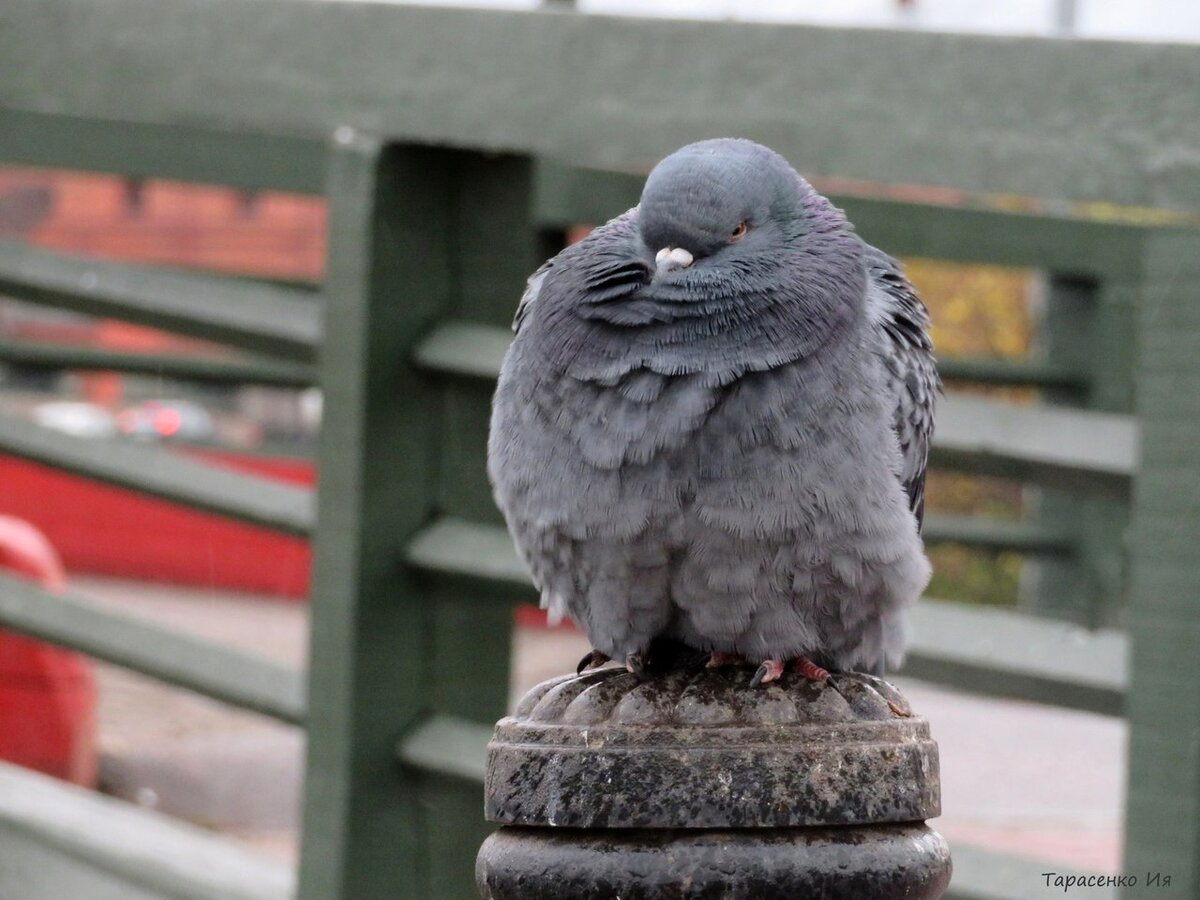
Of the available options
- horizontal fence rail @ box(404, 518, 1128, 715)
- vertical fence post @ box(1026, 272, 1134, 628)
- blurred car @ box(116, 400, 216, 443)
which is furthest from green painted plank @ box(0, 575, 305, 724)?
blurred car @ box(116, 400, 216, 443)

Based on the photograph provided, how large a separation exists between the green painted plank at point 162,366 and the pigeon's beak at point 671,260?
5736mm

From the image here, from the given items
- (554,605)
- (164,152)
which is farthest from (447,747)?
(164,152)

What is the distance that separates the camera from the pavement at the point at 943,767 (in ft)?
25.7

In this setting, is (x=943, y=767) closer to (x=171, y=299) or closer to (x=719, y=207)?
(x=171, y=299)

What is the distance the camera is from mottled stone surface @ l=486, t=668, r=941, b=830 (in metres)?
1.91

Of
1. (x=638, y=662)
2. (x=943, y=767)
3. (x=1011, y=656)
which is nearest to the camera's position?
(x=638, y=662)

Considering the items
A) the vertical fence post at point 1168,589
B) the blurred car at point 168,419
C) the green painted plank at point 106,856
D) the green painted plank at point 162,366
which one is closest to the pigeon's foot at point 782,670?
the vertical fence post at point 1168,589

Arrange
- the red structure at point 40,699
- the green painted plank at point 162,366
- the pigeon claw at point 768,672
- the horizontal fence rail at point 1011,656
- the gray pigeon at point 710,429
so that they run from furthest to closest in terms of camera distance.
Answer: the green painted plank at point 162,366, the red structure at point 40,699, the horizontal fence rail at point 1011,656, the gray pigeon at point 710,429, the pigeon claw at point 768,672

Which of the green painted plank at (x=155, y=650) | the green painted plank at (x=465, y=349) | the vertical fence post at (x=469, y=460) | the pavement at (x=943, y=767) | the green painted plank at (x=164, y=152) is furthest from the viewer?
the pavement at (x=943, y=767)

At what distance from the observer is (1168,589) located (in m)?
3.58

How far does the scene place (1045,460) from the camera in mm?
3949

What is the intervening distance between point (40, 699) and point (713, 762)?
22.0 feet

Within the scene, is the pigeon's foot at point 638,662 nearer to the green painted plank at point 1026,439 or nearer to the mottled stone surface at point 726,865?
the mottled stone surface at point 726,865

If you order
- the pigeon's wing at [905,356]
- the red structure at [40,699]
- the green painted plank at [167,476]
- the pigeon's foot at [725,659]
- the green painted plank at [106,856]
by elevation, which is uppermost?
the pigeon's wing at [905,356]
